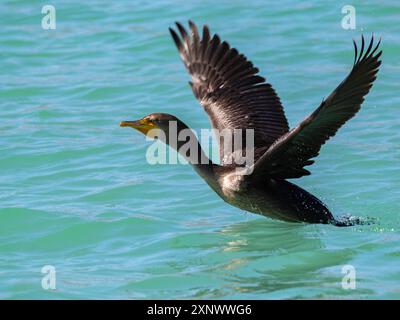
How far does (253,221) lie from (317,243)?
3.02ft

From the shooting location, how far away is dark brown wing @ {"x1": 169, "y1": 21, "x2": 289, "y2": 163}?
10133 millimetres

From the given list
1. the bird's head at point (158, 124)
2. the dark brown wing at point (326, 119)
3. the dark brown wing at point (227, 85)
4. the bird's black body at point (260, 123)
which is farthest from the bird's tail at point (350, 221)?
the bird's head at point (158, 124)

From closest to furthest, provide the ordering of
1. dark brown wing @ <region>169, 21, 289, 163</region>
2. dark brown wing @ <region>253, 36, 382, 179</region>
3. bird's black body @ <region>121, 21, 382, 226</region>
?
dark brown wing @ <region>253, 36, 382, 179</region> → bird's black body @ <region>121, 21, 382, 226</region> → dark brown wing @ <region>169, 21, 289, 163</region>

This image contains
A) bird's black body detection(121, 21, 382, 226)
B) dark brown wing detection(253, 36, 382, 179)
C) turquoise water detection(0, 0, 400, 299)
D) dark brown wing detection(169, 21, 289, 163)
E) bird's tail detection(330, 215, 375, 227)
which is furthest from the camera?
dark brown wing detection(169, 21, 289, 163)

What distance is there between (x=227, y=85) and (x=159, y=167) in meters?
1.56

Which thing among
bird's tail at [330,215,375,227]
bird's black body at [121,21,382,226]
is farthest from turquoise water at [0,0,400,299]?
bird's black body at [121,21,382,226]

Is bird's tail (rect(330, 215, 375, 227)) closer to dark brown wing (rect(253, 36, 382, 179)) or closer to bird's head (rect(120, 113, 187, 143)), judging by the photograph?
dark brown wing (rect(253, 36, 382, 179))

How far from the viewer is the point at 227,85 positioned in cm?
1030

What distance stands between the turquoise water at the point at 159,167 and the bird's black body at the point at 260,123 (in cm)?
35

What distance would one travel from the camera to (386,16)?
1517cm

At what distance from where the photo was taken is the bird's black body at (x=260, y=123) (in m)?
8.21

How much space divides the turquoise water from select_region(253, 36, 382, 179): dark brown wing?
81 cm

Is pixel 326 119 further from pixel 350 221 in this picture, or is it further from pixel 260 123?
pixel 260 123

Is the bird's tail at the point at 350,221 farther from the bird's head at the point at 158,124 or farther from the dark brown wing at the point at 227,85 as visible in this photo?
the bird's head at the point at 158,124
